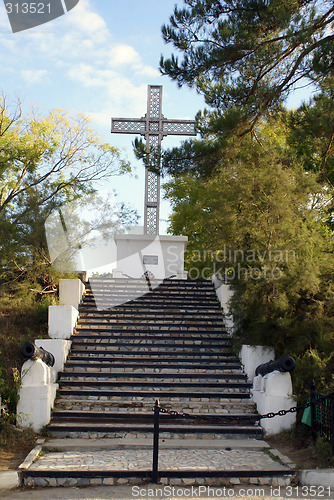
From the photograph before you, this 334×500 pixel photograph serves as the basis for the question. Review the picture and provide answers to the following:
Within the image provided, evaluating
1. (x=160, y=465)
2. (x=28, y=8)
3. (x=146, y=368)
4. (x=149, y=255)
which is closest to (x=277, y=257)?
(x=146, y=368)

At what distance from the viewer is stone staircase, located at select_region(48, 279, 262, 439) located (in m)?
9.34

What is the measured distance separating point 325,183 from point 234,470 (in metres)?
9.68

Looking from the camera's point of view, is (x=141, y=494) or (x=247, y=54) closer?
(x=141, y=494)

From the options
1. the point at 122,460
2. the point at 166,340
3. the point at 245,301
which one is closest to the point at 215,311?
the point at 166,340

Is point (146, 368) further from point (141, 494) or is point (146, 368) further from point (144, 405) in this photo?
point (141, 494)

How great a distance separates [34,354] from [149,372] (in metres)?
2.93

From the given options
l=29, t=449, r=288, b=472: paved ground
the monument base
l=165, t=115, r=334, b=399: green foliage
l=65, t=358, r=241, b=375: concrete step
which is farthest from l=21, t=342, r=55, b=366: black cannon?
the monument base

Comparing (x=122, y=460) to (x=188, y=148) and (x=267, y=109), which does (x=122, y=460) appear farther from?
(x=267, y=109)

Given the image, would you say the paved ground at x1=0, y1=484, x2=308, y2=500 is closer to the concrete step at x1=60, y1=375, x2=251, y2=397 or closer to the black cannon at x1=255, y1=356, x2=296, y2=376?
the black cannon at x1=255, y1=356, x2=296, y2=376

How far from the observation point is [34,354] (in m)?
9.24

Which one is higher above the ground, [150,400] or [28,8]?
[28,8]

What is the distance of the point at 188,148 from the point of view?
13641mm

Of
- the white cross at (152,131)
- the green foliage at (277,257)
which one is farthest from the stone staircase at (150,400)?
the white cross at (152,131)

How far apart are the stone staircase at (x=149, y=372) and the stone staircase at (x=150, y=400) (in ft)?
0.07
